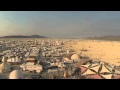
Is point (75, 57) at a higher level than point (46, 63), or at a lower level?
higher

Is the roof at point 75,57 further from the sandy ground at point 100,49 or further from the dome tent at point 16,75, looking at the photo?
the dome tent at point 16,75

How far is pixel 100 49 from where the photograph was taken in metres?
6.85

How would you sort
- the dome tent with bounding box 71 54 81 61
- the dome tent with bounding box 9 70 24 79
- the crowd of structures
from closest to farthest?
the dome tent with bounding box 9 70 24 79 < the crowd of structures < the dome tent with bounding box 71 54 81 61

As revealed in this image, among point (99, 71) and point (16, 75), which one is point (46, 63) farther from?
point (99, 71)

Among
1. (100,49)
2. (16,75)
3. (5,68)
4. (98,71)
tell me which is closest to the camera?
(16,75)

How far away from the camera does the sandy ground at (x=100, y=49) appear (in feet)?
22.3

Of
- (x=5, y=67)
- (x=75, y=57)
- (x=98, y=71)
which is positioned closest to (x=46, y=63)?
(x=75, y=57)

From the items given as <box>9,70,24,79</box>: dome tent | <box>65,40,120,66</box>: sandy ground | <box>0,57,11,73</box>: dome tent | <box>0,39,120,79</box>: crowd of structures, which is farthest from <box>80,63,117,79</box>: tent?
<box>0,57,11,73</box>: dome tent

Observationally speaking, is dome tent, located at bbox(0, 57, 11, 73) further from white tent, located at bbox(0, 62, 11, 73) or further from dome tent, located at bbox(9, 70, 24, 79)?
dome tent, located at bbox(9, 70, 24, 79)

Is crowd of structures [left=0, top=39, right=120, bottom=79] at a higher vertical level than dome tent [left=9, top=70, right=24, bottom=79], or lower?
higher

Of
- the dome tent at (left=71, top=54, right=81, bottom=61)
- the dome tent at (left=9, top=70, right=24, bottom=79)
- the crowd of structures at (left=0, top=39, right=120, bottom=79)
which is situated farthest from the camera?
the dome tent at (left=71, top=54, right=81, bottom=61)

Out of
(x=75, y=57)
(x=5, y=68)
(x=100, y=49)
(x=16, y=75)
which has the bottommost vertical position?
(x=16, y=75)

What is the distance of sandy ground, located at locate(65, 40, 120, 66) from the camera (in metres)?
6.79
